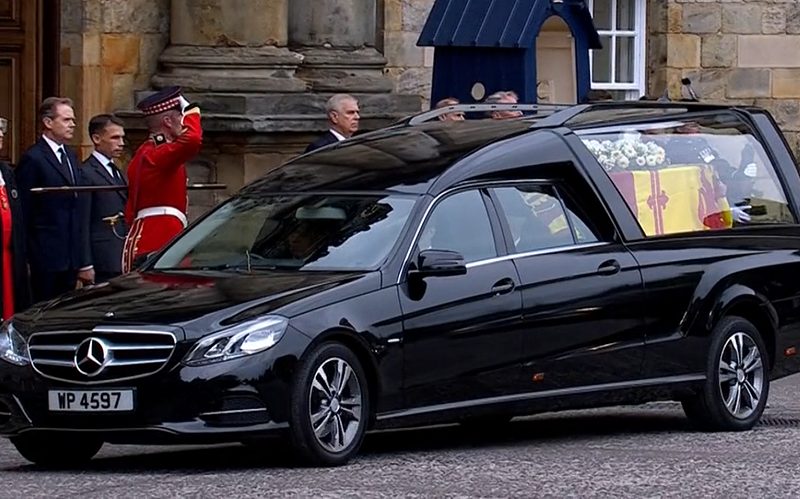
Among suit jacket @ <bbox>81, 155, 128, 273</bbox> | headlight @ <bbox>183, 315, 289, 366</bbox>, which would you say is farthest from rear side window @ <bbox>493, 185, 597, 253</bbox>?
suit jacket @ <bbox>81, 155, 128, 273</bbox>

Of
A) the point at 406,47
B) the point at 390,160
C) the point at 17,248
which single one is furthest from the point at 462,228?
the point at 406,47

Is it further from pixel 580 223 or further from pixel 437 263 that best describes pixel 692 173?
pixel 437 263

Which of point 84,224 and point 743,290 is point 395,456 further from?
point 84,224

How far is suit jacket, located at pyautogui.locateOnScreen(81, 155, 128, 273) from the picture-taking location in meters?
15.1

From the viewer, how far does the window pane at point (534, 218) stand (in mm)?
12030

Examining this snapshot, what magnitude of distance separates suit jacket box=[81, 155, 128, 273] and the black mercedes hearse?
2.57m

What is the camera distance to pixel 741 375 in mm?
12945

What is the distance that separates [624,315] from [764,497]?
96.7 inches

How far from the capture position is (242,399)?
34.2 ft

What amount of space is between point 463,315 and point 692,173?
2.61m

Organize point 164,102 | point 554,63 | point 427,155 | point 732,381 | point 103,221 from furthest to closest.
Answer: point 554,63, point 103,221, point 164,102, point 732,381, point 427,155

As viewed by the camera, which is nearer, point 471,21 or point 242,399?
point 242,399

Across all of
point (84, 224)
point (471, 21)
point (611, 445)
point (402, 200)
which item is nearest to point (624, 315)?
point (611, 445)

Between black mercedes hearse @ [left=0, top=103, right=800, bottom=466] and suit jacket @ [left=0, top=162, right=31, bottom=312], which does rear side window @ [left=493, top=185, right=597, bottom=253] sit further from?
suit jacket @ [left=0, top=162, right=31, bottom=312]
